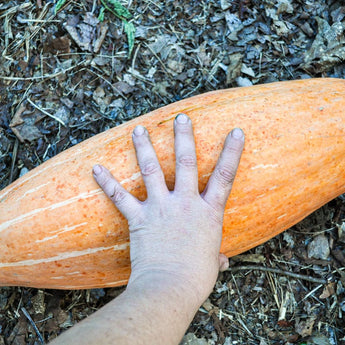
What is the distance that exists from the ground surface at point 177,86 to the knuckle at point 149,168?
982 mm

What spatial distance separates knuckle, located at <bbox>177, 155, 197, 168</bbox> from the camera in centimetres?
168

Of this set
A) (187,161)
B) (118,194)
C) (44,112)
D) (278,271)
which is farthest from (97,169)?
(278,271)

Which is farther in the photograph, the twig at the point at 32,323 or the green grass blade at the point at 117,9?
the green grass blade at the point at 117,9

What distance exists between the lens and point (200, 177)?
1792 millimetres

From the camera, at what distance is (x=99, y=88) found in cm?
264

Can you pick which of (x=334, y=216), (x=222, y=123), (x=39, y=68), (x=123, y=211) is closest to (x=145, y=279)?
(x=123, y=211)

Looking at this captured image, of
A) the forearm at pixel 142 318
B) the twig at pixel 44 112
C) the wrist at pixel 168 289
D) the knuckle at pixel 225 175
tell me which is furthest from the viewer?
the twig at pixel 44 112

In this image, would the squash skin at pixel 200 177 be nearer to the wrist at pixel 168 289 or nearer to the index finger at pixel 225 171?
the index finger at pixel 225 171

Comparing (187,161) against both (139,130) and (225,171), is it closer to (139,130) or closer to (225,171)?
(225,171)

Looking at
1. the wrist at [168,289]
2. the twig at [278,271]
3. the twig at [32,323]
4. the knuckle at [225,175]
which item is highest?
the knuckle at [225,175]

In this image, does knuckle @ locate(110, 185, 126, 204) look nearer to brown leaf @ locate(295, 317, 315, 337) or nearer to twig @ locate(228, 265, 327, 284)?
twig @ locate(228, 265, 327, 284)

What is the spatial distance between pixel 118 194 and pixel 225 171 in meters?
0.51

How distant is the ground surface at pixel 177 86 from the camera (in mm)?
2451

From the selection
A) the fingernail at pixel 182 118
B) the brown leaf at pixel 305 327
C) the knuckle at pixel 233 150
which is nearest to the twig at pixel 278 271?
the brown leaf at pixel 305 327
